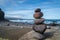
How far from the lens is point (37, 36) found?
700 inches

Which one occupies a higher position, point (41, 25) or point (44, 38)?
point (41, 25)

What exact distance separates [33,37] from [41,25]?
143 centimetres

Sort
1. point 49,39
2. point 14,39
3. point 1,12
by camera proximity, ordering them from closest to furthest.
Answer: point 49,39 < point 14,39 < point 1,12

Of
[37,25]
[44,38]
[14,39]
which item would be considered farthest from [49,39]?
[14,39]

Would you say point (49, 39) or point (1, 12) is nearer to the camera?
point (49, 39)

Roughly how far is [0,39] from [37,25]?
442 centimetres

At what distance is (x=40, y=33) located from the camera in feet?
59.4

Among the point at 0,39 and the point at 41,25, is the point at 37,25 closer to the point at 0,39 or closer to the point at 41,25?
the point at 41,25

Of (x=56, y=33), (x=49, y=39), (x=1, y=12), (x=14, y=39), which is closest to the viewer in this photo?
(x=49, y=39)

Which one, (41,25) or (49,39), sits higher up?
(41,25)

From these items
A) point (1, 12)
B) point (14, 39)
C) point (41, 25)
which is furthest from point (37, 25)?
point (1, 12)

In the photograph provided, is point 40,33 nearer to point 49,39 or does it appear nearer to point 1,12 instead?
point 49,39

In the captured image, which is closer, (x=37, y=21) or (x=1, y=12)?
(x=37, y=21)

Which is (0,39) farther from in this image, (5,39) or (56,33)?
(56,33)
